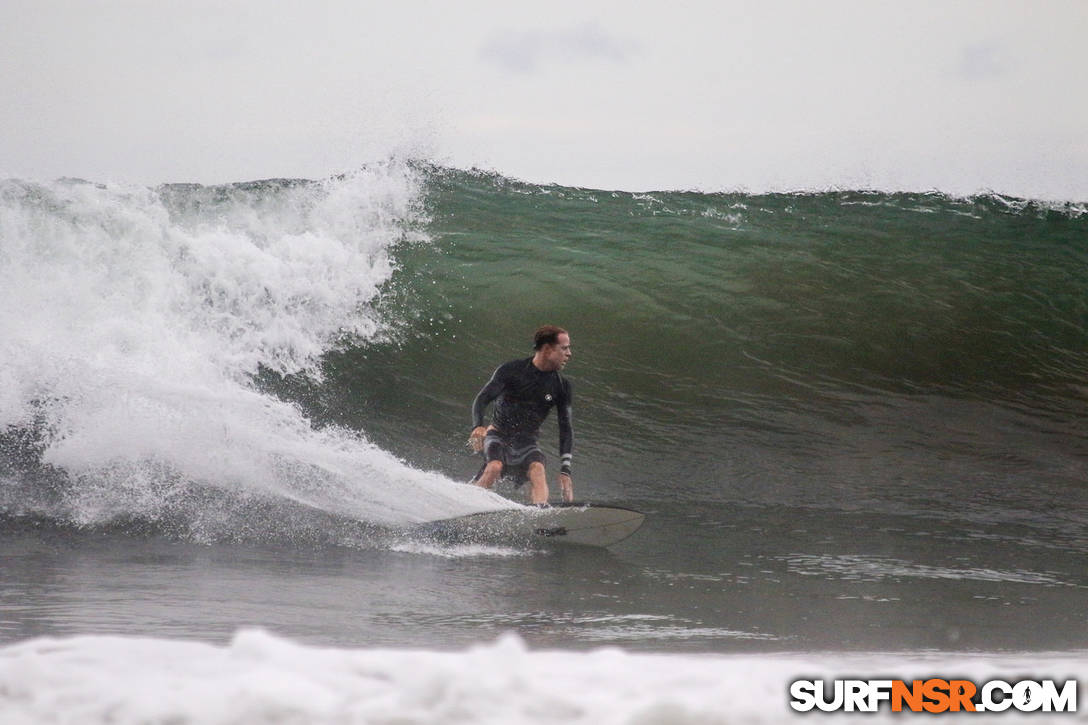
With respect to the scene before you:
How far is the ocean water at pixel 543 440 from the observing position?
2.53m

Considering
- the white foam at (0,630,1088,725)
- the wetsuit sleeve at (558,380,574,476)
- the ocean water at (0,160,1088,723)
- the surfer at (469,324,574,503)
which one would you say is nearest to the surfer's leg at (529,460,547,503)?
the surfer at (469,324,574,503)

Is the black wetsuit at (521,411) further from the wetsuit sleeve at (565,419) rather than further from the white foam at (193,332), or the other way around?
the white foam at (193,332)

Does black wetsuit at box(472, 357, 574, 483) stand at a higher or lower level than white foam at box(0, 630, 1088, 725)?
higher

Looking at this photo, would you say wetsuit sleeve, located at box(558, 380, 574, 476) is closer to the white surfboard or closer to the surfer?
the surfer

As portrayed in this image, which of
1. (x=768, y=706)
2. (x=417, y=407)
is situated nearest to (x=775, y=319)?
(x=417, y=407)

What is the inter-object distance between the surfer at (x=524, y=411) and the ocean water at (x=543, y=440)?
305 millimetres

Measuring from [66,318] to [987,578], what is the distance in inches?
288

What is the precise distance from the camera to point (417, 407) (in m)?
8.62

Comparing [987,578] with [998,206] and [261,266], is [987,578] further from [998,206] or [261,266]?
[998,206]

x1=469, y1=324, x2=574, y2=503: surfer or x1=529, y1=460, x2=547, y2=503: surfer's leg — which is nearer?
x1=529, y1=460, x2=547, y2=503: surfer's leg

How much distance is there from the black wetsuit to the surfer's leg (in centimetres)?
7

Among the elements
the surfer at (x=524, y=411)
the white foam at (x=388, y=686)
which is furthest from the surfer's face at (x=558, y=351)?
the white foam at (x=388, y=686)

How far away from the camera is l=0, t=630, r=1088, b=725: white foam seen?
1962mm

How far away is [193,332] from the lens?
8938 mm
